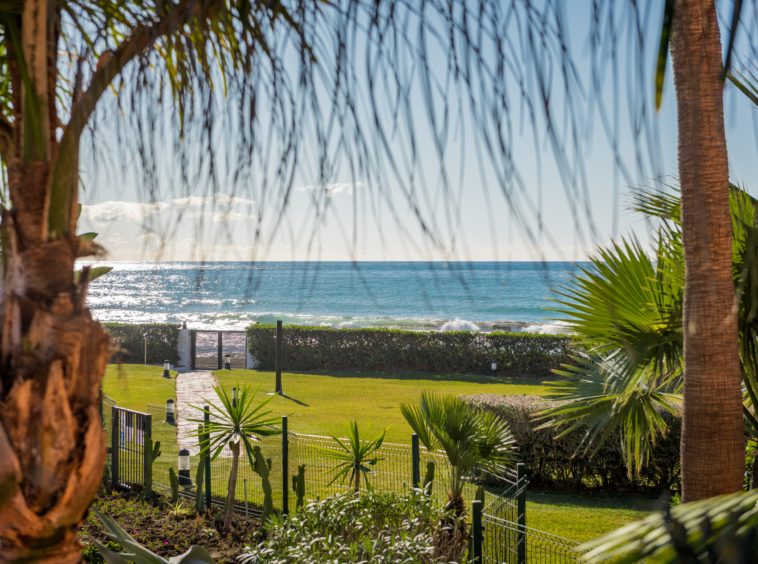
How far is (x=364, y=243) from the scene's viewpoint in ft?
2.87

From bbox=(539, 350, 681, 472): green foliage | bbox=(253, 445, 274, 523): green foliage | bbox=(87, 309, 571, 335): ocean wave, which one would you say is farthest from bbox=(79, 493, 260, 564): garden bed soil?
bbox=(87, 309, 571, 335): ocean wave

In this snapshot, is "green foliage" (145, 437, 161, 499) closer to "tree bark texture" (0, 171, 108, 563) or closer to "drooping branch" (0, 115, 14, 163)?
"tree bark texture" (0, 171, 108, 563)

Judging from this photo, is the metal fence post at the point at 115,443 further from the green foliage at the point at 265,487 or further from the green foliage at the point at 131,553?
the green foliage at the point at 131,553

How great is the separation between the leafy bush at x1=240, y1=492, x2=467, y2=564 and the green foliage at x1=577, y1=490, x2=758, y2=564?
10.5 ft

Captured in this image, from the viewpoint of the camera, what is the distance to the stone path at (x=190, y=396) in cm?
1015

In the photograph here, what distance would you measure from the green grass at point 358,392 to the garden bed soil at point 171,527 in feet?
11.9

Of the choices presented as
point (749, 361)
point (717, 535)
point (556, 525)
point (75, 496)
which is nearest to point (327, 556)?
point (749, 361)

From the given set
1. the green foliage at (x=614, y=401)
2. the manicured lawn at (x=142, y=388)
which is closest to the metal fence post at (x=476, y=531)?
the green foliage at (x=614, y=401)

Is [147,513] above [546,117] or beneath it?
beneath

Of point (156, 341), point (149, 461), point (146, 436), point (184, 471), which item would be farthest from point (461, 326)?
point (149, 461)

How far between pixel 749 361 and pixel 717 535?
3.13m

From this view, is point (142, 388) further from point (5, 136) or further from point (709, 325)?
point (5, 136)

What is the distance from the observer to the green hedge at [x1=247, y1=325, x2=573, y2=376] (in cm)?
1891

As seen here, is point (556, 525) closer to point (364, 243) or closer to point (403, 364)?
point (364, 243)
